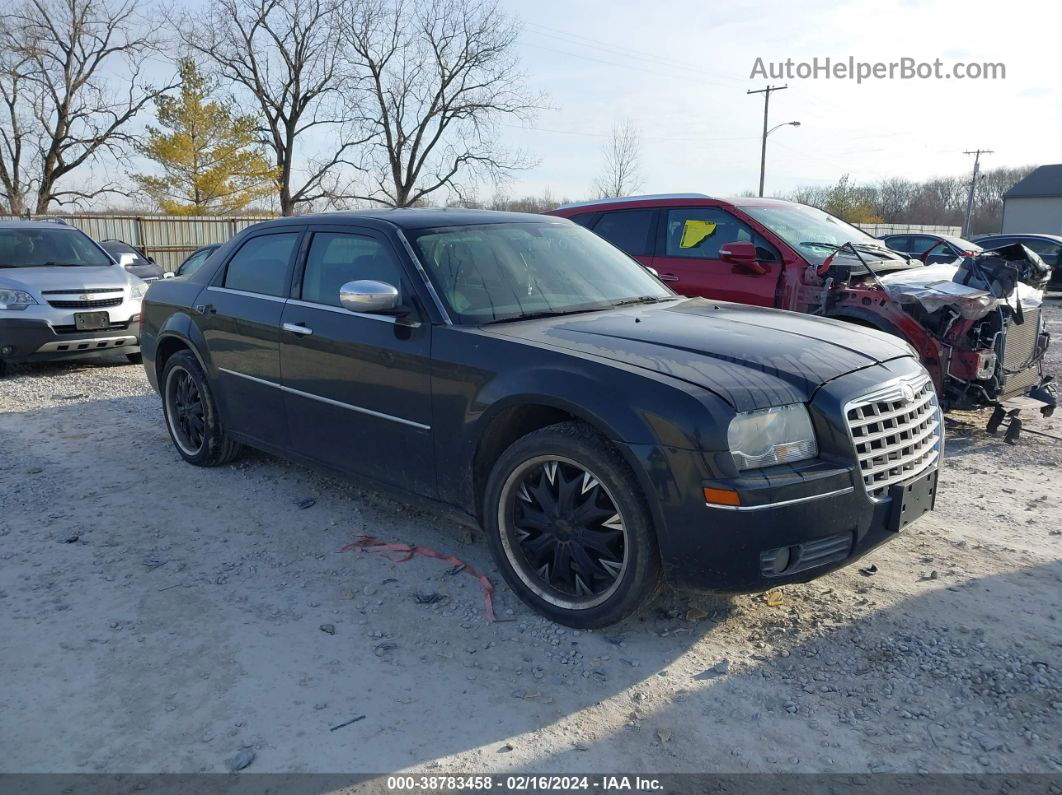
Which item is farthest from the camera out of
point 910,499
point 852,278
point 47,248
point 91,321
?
A: point 47,248

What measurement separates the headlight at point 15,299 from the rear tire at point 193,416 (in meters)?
3.96

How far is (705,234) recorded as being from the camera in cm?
762

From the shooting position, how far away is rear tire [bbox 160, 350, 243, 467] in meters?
5.48

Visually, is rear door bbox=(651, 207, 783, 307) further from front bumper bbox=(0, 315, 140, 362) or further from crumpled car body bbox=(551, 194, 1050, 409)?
front bumper bbox=(0, 315, 140, 362)

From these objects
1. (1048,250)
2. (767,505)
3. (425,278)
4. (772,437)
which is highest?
(1048,250)

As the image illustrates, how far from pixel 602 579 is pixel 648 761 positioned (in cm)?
85

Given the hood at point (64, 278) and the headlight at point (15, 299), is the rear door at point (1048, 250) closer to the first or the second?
the hood at point (64, 278)

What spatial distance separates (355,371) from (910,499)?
266 cm

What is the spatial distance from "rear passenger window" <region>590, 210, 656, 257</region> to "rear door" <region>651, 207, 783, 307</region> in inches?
6.6

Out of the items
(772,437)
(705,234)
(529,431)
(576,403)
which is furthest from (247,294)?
(705,234)

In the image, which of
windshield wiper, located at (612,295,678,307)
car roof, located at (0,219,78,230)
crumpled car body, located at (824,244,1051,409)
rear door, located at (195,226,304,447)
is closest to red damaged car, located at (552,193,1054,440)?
crumpled car body, located at (824,244,1051,409)

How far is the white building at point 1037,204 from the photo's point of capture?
60.1 m

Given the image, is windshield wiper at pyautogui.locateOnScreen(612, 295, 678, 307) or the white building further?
the white building

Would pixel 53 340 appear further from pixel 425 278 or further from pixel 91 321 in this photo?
pixel 425 278
